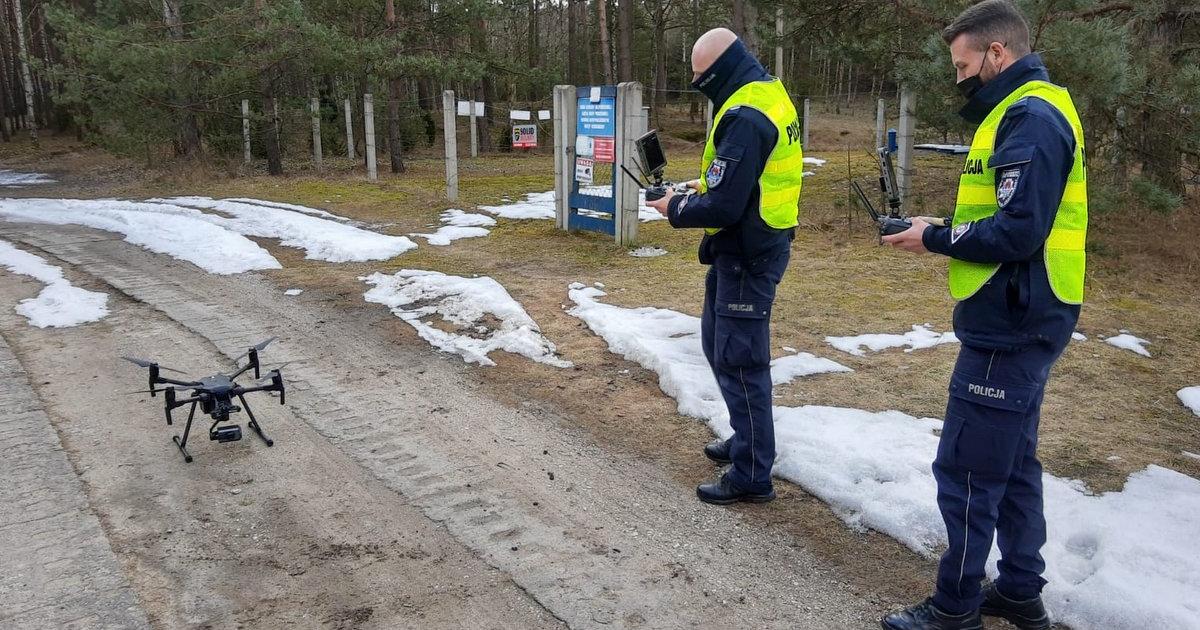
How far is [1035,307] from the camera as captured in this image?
2.48 m

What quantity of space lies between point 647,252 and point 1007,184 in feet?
24.7

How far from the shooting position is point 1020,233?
2.38 meters

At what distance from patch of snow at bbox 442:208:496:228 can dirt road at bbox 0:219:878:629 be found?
21.6ft

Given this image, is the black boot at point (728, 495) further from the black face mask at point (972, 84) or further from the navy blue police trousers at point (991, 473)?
the black face mask at point (972, 84)

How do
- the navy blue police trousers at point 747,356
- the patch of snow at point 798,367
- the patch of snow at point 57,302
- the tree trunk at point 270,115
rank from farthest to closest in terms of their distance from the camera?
the tree trunk at point 270,115
the patch of snow at point 57,302
the patch of snow at point 798,367
the navy blue police trousers at point 747,356

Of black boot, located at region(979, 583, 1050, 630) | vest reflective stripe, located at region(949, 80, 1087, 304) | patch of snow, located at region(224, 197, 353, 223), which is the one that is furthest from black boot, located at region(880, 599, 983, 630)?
patch of snow, located at region(224, 197, 353, 223)

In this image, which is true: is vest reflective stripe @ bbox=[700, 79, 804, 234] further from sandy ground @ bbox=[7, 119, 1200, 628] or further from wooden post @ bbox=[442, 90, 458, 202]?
wooden post @ bbox=[442, 90, 458, 202]

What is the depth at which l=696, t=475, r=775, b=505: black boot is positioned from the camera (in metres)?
3.73

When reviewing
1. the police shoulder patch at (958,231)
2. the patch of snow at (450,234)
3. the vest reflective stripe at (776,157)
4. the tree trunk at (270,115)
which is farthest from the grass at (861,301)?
the tree trunk at (270,115)

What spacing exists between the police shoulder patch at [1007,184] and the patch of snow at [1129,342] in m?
4.60

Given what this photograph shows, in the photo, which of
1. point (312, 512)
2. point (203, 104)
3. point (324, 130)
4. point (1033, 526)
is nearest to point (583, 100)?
point (312, 512)

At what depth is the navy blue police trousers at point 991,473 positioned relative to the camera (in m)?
2.54

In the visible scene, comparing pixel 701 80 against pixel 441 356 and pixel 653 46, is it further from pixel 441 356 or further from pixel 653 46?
pixel 653 46

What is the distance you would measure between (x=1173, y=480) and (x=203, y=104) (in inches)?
855
